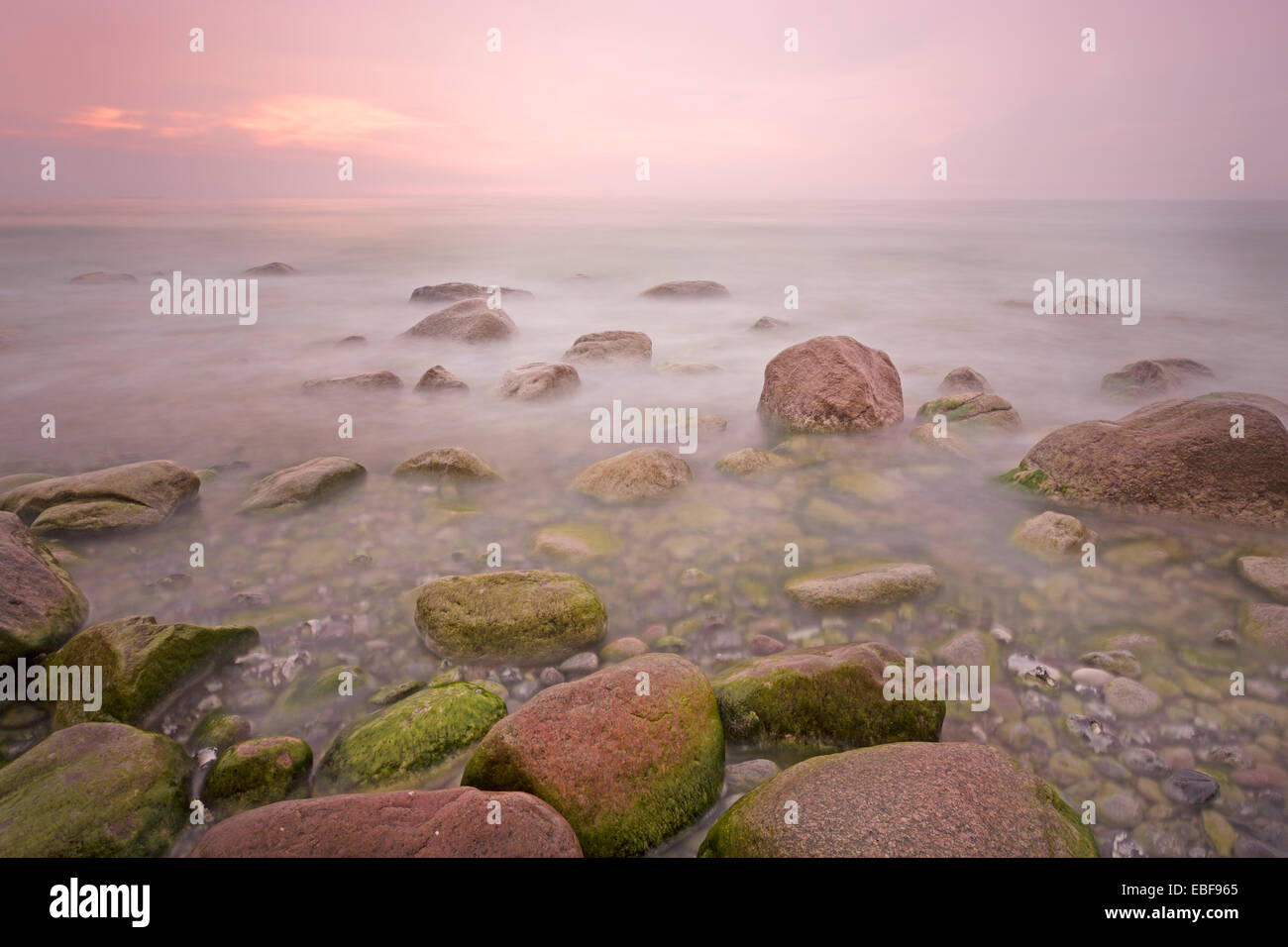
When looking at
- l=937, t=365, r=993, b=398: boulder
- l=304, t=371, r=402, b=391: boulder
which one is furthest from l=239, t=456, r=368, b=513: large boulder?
l=937, t=365, r=993, b=398: boulder

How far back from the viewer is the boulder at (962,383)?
937 cm

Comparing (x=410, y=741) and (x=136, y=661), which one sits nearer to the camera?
(x=410, y=741)

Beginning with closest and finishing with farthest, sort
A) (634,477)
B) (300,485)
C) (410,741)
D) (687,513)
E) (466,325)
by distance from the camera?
1. (410,741)
2. (687,513)
3. (300,485)
4. (634,477)
5. (466,325)

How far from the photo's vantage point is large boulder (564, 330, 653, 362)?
11.7 meters

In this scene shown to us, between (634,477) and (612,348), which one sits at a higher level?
(612,348)

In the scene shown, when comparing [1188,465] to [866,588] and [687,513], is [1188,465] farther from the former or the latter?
[687,513]

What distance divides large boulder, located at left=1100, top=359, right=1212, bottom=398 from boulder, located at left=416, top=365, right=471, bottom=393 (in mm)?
9346

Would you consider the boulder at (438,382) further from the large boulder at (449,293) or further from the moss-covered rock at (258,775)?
the large boulder at (449,293)

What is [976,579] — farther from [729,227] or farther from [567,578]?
[729,227]

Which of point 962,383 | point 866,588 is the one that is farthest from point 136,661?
point 962,383

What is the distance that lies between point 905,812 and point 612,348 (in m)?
9.84

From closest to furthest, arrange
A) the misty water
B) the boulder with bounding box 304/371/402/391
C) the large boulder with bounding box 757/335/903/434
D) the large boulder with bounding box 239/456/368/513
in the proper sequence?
the misty water, the large boulder with bounding box 239/456/368/513, the large boulder with bounding box 757/335/903/434, the boulder with bounding box 304/371/402/391

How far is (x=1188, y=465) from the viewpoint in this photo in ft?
18.6

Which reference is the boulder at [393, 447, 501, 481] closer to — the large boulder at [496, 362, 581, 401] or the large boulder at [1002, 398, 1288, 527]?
the large boulder at [496, 362, 581, 401]
